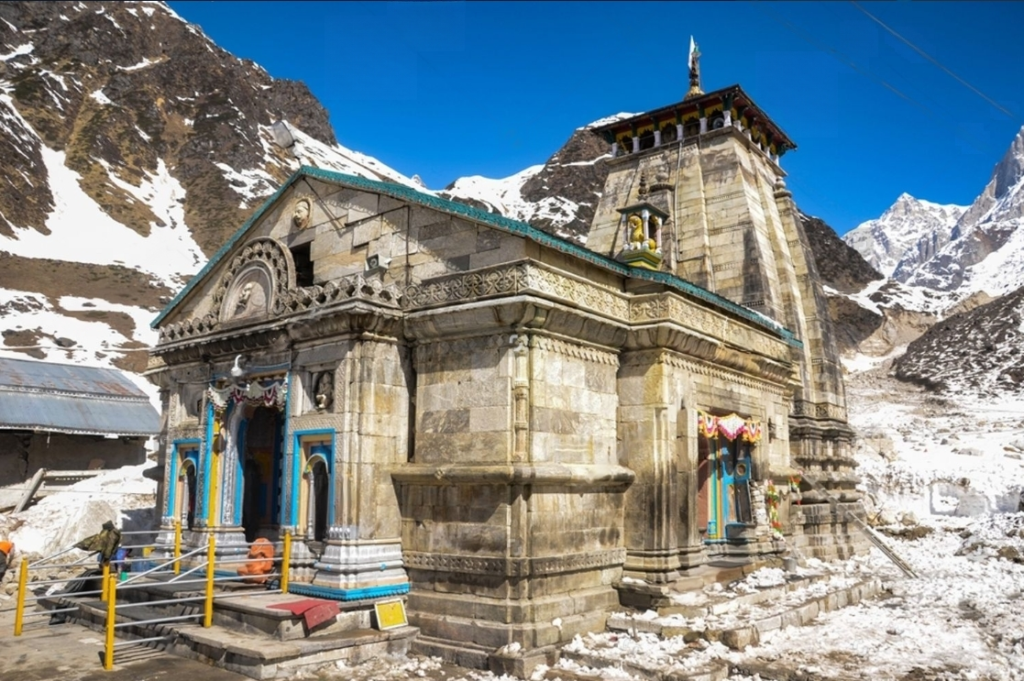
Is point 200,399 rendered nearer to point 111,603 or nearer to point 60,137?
point 111,603

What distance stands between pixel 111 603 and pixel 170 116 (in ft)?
393

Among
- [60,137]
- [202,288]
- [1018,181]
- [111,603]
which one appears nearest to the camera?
[111,603]

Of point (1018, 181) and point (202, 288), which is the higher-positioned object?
point (1018, 181)

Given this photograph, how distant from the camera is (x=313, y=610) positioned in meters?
11.5

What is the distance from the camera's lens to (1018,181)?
183 m

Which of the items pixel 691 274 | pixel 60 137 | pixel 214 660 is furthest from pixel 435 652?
pixel 60 137

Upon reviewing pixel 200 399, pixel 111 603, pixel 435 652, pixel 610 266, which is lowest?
pixel 435 652

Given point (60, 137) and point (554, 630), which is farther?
point (60, 137)

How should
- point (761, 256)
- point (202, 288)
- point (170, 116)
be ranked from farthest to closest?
point (170, 116) → point (761, 256) → point (202, 288)

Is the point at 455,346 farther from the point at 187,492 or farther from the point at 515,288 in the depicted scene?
the point at 187,492

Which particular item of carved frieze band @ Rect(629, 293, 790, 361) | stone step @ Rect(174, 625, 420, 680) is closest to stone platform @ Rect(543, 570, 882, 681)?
stone step @ Rect(174, 625, 420, 680)

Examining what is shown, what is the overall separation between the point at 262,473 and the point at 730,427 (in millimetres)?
9505

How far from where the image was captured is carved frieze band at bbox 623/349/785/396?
45.5 ft

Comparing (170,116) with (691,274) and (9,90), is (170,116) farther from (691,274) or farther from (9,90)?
(691,274)
